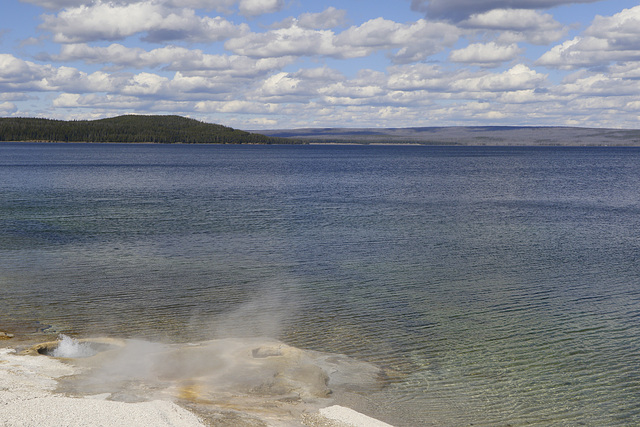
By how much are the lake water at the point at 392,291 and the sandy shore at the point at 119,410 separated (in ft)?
5.95

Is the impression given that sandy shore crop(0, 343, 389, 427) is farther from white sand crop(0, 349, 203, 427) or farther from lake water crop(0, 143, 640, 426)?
lake water crop(0, 143, 640, 426)

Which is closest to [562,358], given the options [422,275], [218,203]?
[422,275]

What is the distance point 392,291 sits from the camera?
91.9ft

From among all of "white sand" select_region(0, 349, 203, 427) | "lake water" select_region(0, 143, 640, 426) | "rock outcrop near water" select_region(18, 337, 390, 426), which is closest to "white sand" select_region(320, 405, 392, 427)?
"rock outcrop near water" select_region(18, 337, 390, 426)

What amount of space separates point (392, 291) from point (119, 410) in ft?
53.2

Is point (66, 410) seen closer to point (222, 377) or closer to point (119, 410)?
point (119, 410)

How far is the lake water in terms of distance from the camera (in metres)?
17.5

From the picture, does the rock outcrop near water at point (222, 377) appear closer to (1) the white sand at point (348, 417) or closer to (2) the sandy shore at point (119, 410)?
(2) the sandy shore at point (119, 410)

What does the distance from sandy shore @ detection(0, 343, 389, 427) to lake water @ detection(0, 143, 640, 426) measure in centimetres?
181

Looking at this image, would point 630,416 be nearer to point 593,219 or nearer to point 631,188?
point 593,219

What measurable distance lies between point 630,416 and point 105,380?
45.8ft

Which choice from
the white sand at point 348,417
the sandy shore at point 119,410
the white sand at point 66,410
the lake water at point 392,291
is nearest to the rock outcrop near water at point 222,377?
the sandy shore at point 119,410

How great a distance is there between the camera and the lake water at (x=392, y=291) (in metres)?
17.5

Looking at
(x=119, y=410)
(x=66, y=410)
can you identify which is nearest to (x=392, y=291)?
(x=119, y=410)
